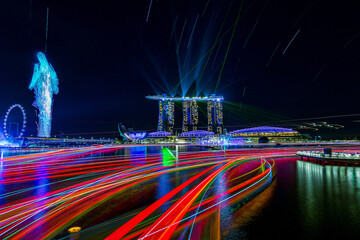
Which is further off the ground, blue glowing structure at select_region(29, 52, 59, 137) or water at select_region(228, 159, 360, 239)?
blue glowing structure at select_region(29, 52, 59, 137)

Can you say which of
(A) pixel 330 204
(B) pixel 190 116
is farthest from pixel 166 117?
(A) pixel 330 204

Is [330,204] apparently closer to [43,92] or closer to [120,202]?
[120,202]

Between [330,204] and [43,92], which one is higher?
[43,92]

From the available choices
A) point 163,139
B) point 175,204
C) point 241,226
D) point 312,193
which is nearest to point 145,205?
point 175,204

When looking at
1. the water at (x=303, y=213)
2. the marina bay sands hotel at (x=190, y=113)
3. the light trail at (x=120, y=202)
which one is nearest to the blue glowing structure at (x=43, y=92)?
the light trail at (x=120, y=202)

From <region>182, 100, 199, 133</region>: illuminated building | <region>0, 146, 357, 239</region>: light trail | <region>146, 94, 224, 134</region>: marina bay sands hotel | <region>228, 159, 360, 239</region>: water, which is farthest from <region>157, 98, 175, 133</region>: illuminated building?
<region>228, 159, 360, 239</region>: water

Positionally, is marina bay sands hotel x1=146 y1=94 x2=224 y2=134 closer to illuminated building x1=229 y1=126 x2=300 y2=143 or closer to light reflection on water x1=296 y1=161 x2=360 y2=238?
illuminated building x1=229 y1=126 x2=300 y2=143
